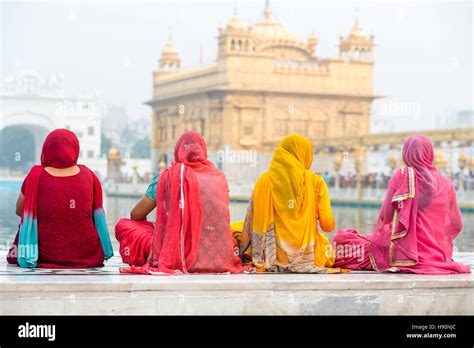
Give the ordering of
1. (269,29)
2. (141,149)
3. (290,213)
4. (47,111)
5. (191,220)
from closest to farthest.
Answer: (191,220) → (290,213) → (269,29) → (47,111) → (141,149)

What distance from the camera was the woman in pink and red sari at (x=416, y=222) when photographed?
4.52 meters

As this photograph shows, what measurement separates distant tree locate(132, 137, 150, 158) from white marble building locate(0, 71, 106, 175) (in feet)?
30.9

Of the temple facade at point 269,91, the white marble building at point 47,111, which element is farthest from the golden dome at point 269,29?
the white marble building at point 47,111

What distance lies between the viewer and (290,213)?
452cm

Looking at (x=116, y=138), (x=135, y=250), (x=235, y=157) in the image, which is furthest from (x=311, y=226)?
(x=116, y=138)

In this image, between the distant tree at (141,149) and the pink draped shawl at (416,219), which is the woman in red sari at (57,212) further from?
the distant tree at (141,149)

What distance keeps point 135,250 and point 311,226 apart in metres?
0.80

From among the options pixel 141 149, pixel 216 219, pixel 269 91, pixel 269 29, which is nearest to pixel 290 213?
pixel 216 219

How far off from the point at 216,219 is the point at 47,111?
46116mm

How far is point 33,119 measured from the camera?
161 ft

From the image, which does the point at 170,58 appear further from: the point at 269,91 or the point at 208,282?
the point at 208,282
